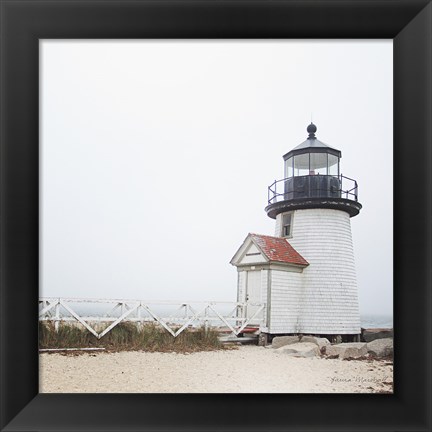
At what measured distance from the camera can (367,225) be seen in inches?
99.0

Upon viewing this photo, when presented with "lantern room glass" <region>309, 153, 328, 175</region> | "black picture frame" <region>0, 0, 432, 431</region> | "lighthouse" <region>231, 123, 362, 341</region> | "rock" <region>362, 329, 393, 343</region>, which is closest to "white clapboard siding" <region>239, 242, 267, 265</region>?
"lighthouse" <region>231, 123, 362, 341</region>

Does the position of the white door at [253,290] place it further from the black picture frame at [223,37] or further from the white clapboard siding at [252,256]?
the black picture frame at [223,37]

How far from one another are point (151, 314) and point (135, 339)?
18 cm

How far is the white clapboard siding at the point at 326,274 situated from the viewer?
9.07ft

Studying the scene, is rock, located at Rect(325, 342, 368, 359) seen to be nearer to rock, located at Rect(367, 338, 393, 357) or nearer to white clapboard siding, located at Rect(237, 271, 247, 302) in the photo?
rock, located at Rect(367, 338, 393, 357)

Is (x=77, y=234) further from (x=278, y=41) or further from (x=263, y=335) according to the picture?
(x=278, y=41)

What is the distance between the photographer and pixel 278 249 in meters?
3.02

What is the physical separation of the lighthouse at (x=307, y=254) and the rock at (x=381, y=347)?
0.16m

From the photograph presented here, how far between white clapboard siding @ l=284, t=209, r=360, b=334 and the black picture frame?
2.14ft

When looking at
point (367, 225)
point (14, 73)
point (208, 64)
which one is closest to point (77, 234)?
point (14, 73)

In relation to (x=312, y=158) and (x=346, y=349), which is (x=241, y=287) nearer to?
(x=346, y=349)

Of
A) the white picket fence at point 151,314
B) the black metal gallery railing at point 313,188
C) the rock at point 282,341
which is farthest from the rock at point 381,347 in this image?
the black metal gallery railing at point 313,188

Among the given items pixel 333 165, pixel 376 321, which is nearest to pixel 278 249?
pixel 333 165

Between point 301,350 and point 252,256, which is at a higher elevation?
point 252,256
